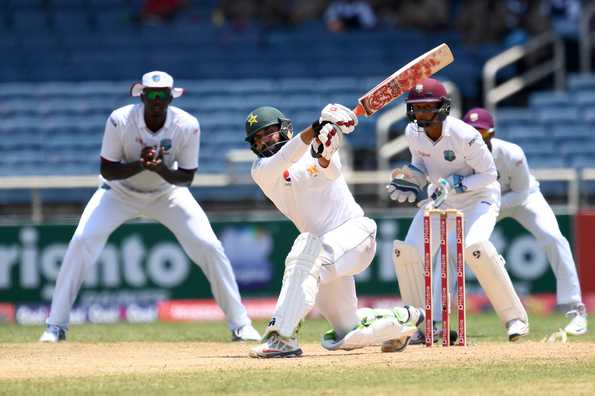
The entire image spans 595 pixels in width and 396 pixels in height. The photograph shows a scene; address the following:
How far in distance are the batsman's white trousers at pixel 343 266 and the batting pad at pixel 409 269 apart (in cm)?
105

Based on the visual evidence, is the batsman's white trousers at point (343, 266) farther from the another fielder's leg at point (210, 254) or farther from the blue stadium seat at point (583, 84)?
the blue stadium seat at point (583, 84)

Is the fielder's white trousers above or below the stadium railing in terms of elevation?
below

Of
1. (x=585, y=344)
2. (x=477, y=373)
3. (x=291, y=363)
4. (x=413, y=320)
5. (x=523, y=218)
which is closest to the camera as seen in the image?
(x=477, y=373)

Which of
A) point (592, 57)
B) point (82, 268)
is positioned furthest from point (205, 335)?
point (592, 57)

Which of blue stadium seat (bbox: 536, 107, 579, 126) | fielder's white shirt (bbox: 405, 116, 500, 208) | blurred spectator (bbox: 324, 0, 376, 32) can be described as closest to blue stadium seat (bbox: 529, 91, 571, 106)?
blue stadium seat (bbox: 536, 107, 579, 126)

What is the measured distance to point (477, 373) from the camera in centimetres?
865

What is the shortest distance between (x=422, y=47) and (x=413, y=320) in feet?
39.1

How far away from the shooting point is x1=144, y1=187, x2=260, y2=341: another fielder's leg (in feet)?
38.6

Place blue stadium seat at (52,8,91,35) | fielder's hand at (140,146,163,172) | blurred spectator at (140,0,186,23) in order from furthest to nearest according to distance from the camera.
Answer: blurred spectator at (140,0,186,23) → blue stadium seat at (52,8,91,35) → fielder's hand at (140,146,163,172)

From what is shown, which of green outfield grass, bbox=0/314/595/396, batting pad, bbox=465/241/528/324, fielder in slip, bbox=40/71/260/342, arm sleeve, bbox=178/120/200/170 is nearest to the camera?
green outfield grass, bbox=0/314/595/396

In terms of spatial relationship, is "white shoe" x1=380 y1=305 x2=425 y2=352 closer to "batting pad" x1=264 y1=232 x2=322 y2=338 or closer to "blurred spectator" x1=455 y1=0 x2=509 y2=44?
"batting pad" x1=264 y1=232 x2=322 y2=338

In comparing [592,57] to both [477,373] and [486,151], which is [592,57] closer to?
[486,151]

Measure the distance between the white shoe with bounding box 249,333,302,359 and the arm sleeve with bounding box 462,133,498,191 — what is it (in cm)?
204

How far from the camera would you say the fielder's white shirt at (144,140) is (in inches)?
460
